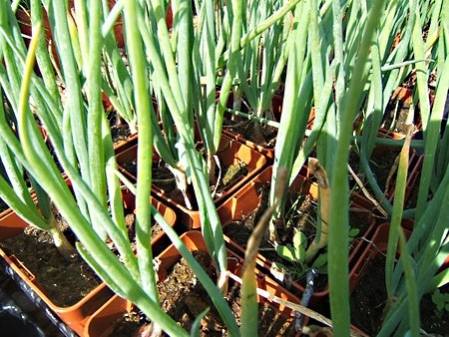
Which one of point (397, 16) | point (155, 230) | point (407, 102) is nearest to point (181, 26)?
point (155, 230)

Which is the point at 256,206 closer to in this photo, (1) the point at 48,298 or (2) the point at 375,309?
(2) the point at 375,309

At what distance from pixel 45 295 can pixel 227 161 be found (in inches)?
20.6

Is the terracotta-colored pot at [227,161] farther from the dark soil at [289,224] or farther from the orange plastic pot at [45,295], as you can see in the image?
the orange plastic pot at [45,295]

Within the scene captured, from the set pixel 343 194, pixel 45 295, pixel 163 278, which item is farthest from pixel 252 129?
pixel 343 194

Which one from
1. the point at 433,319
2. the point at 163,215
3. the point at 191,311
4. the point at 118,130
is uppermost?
the point at 118,130

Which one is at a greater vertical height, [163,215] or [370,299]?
[163,215]

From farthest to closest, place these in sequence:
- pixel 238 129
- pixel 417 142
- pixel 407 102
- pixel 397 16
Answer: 1. pixel 407 102
2. pixel 238 129
3. pixel 397 16
4. pixel 417 142

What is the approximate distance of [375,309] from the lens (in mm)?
739

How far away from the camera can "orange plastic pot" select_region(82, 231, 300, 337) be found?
65 centimetres

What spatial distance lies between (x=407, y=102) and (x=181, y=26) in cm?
92

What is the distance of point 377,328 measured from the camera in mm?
706

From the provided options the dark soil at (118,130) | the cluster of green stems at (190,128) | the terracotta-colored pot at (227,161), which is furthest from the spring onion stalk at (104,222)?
the dark soil at (118,130)

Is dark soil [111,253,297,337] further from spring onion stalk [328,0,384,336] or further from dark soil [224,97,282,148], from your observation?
dark soil [224,97,282,148]

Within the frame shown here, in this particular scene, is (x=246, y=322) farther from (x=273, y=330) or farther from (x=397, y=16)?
(x=397, y=16)
